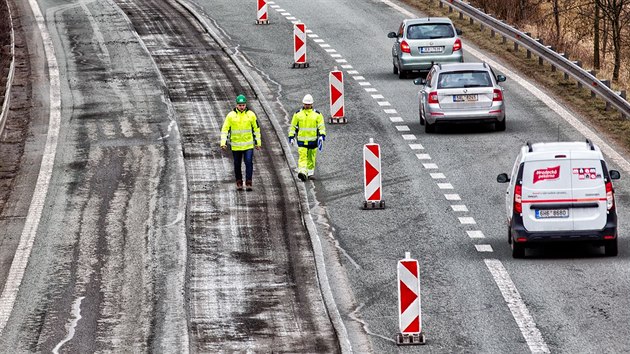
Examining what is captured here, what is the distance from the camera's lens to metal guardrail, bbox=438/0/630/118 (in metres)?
32.1

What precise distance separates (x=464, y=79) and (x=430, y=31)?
742cm

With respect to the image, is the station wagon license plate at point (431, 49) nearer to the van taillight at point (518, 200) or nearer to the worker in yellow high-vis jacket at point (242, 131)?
the worker in yellow high-vis jacket at point (242, 131)

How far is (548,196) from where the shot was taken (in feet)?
69.2

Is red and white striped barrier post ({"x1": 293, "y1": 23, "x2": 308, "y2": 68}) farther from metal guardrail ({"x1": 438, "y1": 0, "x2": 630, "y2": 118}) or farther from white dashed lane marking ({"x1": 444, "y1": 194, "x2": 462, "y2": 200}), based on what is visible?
white dashed lane marking ({"x1": 444, "y1": 194, "x2": 462, "y2": 200})

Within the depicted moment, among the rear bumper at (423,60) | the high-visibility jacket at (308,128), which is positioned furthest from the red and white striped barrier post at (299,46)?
the high-visibility jacket at (308,128)

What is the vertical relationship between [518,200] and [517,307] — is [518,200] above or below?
above

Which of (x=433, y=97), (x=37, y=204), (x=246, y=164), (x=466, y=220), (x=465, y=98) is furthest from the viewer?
(x=433, y=97)

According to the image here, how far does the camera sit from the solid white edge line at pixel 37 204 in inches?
797

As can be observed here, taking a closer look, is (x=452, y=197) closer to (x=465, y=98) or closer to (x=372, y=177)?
(x=372, y=177)

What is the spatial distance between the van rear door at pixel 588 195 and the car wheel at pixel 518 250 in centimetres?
78

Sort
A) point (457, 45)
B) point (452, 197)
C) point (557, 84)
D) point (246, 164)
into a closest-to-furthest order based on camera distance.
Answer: point (452, 197)
point (246, 164)
point (557, 84)
point (457, 45)

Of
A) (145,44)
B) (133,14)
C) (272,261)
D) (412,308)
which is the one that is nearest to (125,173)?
(272,261)

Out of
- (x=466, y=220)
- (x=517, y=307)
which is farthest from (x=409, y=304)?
(x=466, y=220)

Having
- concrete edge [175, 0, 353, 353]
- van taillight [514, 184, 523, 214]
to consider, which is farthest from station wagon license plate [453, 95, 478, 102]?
van taillight [514, 184, 523, 214]
